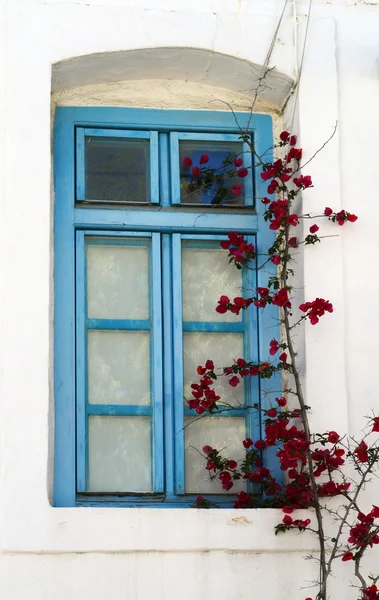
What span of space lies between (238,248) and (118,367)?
0.65 metres

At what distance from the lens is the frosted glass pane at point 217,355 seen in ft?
18.9

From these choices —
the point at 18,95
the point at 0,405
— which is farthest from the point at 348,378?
the point at 18,95

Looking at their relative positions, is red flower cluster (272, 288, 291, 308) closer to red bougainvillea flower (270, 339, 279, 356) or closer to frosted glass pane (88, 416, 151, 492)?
red bougainvillea flower (270, 339, 279, 356)

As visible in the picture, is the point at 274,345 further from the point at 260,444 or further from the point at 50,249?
the point at 50,249

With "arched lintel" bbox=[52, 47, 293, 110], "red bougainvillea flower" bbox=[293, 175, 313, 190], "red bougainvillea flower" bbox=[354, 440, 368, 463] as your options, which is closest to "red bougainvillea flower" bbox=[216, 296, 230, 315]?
"red bougainvillea flower" bbox=[293, 175, 313, 190]

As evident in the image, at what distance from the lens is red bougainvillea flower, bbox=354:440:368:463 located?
533 centimetres

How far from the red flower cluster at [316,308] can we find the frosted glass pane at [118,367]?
2.12ft

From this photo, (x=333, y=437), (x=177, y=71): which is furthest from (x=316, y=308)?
(x=177, y=71)

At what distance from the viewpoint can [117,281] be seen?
5.79m

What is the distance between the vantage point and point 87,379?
223 inches

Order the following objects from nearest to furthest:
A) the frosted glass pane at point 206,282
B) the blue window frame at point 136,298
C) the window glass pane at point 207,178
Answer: the blue window frame at point 136,298 < the frosted glass pane at point 206,282 < the window glass pane at point 207,178

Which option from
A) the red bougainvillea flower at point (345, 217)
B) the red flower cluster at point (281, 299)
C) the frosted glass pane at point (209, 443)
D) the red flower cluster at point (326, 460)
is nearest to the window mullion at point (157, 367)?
the frosted glass pane at point (209, 443)

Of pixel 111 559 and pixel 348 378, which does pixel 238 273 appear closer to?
pixel 348 378

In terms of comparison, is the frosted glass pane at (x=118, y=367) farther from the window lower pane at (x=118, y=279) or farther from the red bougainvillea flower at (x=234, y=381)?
the red bougainvillea flower at (x=234, y=381)
